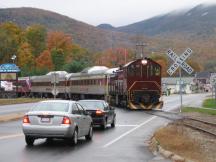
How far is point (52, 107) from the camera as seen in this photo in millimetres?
20094

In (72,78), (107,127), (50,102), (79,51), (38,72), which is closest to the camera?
(50,102)

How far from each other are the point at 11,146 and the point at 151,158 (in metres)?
4.89

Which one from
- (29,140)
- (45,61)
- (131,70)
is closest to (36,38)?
(45,61)

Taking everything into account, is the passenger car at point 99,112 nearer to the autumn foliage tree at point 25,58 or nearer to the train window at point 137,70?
the train window at point 137,70

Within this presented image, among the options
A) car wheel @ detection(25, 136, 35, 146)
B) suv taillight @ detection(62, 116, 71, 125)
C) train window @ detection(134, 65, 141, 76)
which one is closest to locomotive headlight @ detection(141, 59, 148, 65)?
train window @ detection(134, 65, 141, 76)

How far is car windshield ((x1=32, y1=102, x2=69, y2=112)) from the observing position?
65.5 ft

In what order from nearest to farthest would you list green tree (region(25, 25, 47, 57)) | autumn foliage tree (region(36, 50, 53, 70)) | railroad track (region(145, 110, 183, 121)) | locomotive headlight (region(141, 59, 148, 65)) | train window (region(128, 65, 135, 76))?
1. railroad track (region(145, 110, 183, 121))
2. train window (region(128, 65, 135, 76))
3. locomotive headlight (region(141, 59, 148, 65))
4. autumn foliage tree (region(36, 50, 53, 70))
5. green tree (region(25, 25, 47, 57))

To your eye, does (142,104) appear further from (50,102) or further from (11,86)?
(11,86)

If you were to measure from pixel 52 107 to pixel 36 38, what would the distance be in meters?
158

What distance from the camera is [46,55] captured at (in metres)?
157

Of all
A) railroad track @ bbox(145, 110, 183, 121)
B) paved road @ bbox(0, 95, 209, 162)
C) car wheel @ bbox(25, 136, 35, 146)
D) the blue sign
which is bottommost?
paved road @ bbox(0, 95, 209, 162)

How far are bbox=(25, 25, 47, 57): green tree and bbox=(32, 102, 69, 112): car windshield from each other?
153677 mm

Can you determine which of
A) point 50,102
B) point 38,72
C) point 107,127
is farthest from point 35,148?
point 38,72

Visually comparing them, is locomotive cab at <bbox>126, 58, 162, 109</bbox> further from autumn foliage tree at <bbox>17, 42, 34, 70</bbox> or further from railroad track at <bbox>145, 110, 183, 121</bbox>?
autumn foliage tree at <bbox>17, 42, 34, 70</bbox>
